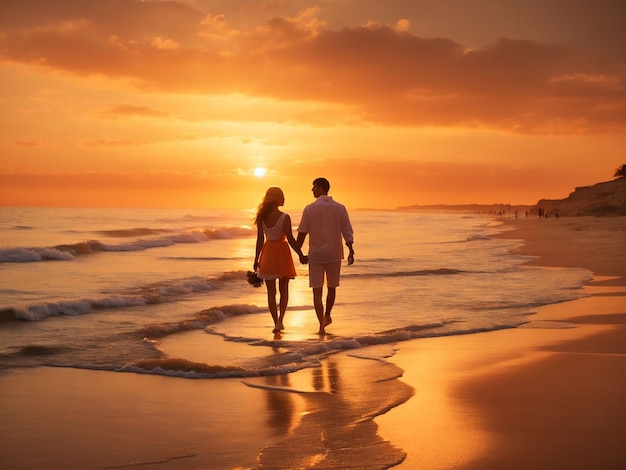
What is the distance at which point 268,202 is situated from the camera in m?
10.8

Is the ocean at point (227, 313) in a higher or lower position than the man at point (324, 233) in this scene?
lower

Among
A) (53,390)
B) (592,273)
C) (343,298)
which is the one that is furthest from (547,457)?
(592,273)

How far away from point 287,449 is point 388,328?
620cm

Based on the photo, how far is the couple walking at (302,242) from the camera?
35.6 feet

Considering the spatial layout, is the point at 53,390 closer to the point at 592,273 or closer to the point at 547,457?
the point at 547,457

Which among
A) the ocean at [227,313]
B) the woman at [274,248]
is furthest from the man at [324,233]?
the ocean at [227,313]

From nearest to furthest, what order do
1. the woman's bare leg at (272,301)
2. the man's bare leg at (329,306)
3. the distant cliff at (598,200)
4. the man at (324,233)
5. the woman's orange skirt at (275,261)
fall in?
the woman's bare leg at (272,301), the woman's orange skirt at (275,261), the man's bare leg at (329,306), the man at (324,233), the distant cliff at (598,200)

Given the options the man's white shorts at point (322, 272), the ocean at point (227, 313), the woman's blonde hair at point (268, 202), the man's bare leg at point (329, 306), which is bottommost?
the ocean at point (227, 313)

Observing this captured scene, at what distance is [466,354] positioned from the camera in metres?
8.66

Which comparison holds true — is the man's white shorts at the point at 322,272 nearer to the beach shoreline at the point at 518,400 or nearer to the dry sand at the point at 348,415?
the beach shoreline at the point at 518,400

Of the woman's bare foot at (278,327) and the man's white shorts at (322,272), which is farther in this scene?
the man's white shorts at (322,272)

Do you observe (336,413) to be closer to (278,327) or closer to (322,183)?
(278,327)

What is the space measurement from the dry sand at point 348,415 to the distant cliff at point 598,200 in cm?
8709

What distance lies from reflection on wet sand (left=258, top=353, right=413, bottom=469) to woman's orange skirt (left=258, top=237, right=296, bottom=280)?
2.57 m
